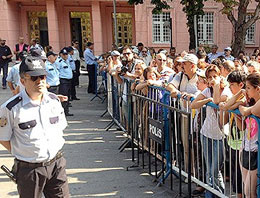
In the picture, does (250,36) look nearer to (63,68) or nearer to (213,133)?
(63,68)

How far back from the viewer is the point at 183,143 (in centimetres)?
455

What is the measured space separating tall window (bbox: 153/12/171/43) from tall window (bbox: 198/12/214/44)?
2.39 metres

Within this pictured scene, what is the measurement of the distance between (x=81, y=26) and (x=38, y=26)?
10.6 feet

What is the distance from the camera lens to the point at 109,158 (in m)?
6.08

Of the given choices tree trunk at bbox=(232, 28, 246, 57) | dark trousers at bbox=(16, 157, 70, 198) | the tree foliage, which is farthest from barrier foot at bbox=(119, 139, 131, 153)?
tree trunk at bbox=(232, 28, 246, 57)

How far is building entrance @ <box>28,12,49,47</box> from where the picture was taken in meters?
24.6

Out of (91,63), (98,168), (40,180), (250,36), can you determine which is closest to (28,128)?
(40,180)

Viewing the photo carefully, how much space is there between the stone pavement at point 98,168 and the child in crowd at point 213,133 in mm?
766

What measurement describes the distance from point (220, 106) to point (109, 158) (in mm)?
2940

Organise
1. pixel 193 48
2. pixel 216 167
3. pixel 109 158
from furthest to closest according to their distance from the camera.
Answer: pixel 193 48 → pixel 109 158 → pixel 216 167

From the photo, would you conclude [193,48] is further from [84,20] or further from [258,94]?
[84,20]

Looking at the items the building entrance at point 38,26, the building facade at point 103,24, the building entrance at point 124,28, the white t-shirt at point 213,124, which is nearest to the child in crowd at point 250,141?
the white t-shirt at point 213,124

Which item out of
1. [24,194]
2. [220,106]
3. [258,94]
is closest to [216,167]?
[220,106]

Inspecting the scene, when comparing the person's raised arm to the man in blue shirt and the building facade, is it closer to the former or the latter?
the man in blue shirt
